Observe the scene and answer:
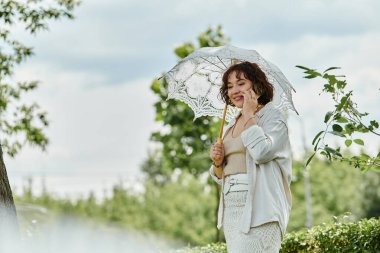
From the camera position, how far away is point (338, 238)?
6.23 m

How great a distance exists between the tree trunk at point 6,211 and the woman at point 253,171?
2.39m

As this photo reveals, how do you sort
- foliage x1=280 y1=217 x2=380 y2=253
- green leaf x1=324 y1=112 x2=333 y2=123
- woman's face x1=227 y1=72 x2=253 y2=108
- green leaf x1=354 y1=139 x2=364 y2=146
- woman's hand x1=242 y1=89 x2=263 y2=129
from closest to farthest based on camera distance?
woman's hand x1=242 y1=89 x2=263 y2=129
woman's face x1=227 y1=72 x2=253 y2=108
green leaf x1=324 y1=112 x2=333 y2=123
green leaf x1=354 y1=139 x2=364 y2=146
foliage x1=280 y1=217 x2=380 y2=253

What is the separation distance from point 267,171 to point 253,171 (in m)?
0.08

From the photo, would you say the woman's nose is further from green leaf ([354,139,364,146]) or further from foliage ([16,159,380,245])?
foliage ([16,159,380,245])


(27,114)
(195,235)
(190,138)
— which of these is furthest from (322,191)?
(27,114)

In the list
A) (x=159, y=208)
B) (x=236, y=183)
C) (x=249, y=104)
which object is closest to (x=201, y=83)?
(x=249, y=104)

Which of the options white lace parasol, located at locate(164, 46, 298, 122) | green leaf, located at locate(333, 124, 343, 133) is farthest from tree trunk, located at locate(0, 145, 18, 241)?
green leaf, located at locate(333, 124, 343, 133)

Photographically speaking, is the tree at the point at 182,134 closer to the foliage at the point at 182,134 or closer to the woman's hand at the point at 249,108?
the foliage at the point at 182,134

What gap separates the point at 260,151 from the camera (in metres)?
3.81

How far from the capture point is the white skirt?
3.83m

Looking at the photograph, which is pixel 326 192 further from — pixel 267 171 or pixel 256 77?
pixel 267 171

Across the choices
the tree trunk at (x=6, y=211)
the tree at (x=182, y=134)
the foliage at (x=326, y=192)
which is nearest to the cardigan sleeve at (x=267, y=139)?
the tree trunk at (x=6, y=211)

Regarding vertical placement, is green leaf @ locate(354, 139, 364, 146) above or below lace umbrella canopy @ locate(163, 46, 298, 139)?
below

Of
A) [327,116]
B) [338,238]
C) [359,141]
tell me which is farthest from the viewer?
[338,238]
